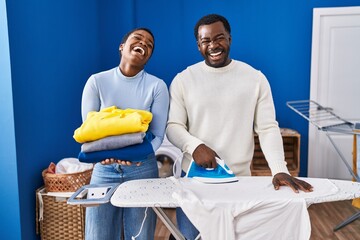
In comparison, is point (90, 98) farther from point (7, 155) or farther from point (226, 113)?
point (7, 155)

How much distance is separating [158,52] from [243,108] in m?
2.47

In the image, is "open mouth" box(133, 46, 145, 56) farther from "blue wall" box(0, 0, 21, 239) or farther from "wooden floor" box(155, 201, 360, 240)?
"wooden floor" box(155, 201, 360, 240)

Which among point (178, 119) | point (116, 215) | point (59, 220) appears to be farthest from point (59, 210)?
point (178, 119)

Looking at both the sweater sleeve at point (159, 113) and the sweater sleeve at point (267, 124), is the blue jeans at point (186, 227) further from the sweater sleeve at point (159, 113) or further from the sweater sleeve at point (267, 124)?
the sweater sleeve at point (267, 124)

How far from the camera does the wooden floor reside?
2.79 metres

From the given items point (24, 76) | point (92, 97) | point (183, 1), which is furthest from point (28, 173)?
point (183, 1)

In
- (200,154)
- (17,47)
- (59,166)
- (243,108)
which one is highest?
(17,47)

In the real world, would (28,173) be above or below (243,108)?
below

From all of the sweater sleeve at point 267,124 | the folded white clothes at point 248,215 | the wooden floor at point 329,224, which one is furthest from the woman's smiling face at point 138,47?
the wooden floor at point 329,224

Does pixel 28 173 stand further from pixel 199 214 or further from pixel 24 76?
pixel 199 214

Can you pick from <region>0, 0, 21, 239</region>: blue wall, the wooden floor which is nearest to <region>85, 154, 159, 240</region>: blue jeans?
<region>0, 0, 21, 239</region>: blue wall

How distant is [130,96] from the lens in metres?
1.51

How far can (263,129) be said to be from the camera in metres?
1.54

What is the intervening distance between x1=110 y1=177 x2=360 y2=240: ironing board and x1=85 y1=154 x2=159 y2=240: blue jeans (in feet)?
0.34
